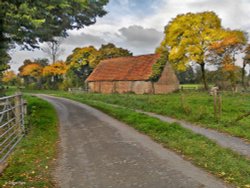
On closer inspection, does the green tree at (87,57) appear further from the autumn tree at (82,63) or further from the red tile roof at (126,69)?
the red tile roof at (126,69)

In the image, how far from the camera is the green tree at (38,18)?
1354 cm

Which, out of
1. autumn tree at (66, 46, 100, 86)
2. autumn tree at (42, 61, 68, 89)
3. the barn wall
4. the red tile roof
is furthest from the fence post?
autumn tree at (42, 61, 68, 89)

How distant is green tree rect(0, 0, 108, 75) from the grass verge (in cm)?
693

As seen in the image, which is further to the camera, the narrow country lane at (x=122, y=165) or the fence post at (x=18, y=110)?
the fence post at (x=18, y=110)

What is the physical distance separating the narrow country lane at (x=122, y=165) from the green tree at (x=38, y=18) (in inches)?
216

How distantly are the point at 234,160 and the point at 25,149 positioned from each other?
6.86 m

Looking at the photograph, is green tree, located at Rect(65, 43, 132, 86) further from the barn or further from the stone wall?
the stone wall

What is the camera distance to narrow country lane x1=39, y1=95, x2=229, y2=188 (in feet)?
23.8

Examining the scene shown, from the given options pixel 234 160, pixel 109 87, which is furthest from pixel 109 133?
pixel 109 87

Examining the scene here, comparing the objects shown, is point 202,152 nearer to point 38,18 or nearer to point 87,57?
point 38,18

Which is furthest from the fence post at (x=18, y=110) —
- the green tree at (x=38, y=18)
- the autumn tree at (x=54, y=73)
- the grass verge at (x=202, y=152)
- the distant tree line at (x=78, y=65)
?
the autumn tree at (x=54, y=73)

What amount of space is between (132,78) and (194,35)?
41.3ft

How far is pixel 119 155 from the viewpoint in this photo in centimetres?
997

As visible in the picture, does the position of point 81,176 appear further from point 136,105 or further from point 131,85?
point 131,85
